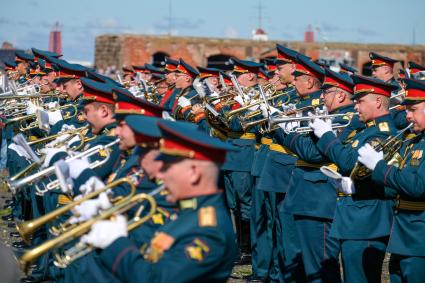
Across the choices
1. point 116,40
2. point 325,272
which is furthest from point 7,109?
point 116,40

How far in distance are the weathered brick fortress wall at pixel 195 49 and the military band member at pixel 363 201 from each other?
38.6 m

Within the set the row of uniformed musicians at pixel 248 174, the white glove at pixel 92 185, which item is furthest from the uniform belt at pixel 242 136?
the white glove at pixel 92 185

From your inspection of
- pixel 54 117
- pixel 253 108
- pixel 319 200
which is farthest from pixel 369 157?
pixel 54 117

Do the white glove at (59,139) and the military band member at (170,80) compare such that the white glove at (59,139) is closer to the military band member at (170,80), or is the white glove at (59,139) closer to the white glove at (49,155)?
the white glove at (49,155)

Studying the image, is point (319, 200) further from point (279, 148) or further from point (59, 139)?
point (59, 139)

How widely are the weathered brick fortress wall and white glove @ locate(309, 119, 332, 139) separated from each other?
38.5 meters

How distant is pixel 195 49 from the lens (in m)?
47.3

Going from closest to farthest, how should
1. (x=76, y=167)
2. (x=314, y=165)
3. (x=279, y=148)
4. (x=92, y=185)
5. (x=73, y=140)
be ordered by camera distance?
(x=92, y=185), (x=76, y=167), (x=73, y=140), (x=314, y=165), (x=279, y=148)

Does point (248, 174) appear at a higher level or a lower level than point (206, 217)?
lower

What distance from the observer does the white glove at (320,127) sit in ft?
24.1

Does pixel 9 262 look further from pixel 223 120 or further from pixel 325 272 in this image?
pixel 223 120

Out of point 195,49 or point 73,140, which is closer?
point 73,140

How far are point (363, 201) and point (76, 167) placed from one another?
2.35 meters

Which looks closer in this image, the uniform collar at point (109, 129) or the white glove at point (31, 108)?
the uniform collar at point (109, 129)
